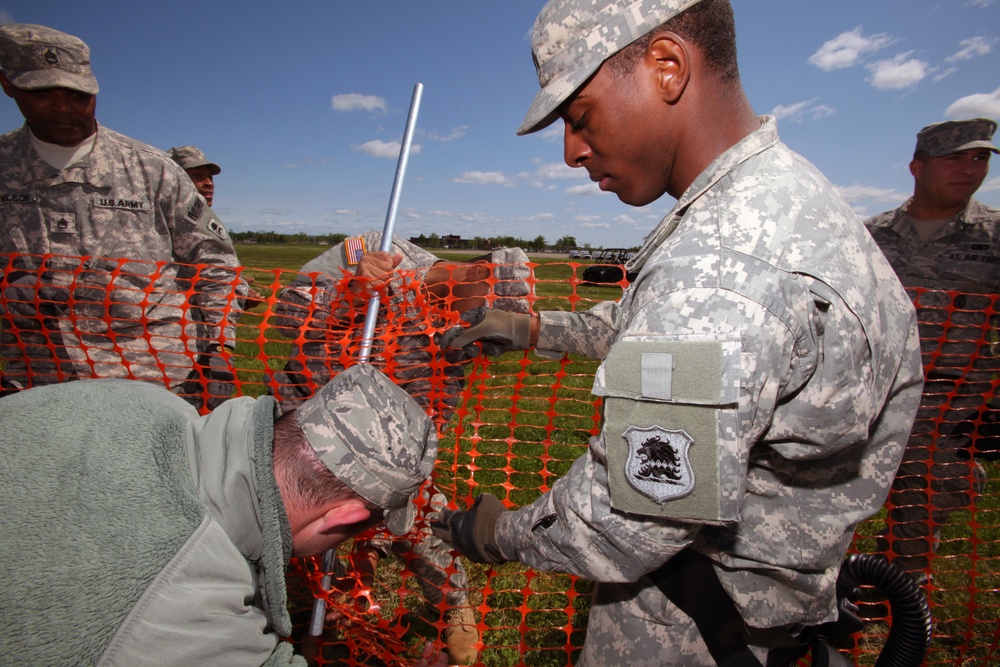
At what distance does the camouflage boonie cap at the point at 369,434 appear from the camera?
4.38ft

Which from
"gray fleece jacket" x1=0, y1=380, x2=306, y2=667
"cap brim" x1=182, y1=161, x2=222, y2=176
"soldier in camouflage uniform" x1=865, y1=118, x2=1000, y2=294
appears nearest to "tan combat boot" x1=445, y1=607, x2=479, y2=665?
"gray fleece jacket" x1=0, y1=380, x2=306, y2=667

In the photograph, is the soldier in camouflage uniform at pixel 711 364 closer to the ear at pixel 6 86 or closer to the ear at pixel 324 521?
the ear at pixel 324 521

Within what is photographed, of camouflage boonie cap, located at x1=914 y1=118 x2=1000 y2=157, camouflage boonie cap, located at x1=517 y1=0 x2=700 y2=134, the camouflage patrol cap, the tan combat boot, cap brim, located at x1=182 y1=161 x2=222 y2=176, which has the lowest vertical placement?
the tan combat boot

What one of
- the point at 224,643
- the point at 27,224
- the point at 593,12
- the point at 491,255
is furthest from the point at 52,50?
the point at 224,643

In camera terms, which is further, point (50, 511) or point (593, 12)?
point (593, 12)

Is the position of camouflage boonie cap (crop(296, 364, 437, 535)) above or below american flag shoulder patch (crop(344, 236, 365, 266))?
below

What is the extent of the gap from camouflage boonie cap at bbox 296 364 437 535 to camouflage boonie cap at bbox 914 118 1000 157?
14.8 ft

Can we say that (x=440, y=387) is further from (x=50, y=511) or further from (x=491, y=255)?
(x=50, y=511)

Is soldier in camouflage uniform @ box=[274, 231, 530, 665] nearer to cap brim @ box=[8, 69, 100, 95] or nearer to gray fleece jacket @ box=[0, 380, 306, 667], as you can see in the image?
gray fleece jacket @ box=[0, 380, 306, 667]

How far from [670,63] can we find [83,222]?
3.38 meters

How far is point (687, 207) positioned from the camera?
1294mm

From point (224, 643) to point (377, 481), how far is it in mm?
441

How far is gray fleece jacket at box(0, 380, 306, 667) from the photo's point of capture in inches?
37.4

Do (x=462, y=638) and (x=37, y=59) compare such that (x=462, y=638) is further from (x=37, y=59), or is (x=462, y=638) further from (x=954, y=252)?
(x=954, y=252)
